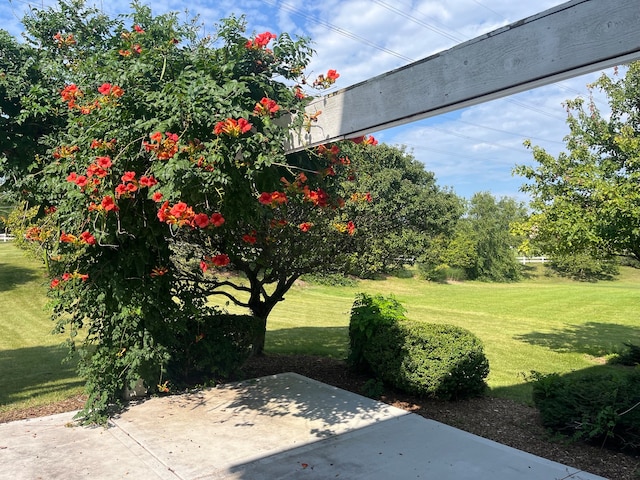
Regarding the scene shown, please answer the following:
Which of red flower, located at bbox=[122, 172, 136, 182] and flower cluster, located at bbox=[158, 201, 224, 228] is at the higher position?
red flower, located at bbox=[122, 172, 136, 182]

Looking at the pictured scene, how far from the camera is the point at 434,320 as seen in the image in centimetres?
1298

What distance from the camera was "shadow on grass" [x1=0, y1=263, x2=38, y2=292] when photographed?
15947mm

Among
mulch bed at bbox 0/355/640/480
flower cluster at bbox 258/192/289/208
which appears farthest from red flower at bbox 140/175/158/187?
mulch bed at bbox 0/355/640/480

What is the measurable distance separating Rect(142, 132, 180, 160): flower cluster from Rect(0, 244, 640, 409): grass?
2625mm

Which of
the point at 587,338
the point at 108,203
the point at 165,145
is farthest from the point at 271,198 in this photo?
the point at 587,338

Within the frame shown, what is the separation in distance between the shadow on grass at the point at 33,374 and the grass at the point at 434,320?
14 millimetres

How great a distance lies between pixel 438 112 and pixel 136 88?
6.42 feet

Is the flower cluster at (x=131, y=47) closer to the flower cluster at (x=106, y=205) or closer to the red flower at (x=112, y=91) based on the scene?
the red flower at (x=112, y=91)

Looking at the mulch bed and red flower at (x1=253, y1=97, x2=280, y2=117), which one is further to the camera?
the mulch bed

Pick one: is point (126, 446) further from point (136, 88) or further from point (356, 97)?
point (356, 97)

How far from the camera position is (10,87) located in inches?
158

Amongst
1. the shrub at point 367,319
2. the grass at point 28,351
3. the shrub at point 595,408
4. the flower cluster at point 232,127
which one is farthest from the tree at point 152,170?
the shrub at point 595,408

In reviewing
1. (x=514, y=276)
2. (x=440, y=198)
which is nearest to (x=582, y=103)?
(x=440, y=198)

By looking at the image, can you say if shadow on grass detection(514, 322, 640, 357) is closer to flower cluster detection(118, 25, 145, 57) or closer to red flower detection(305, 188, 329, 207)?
red flower detection(305, 188, 329, 207)
